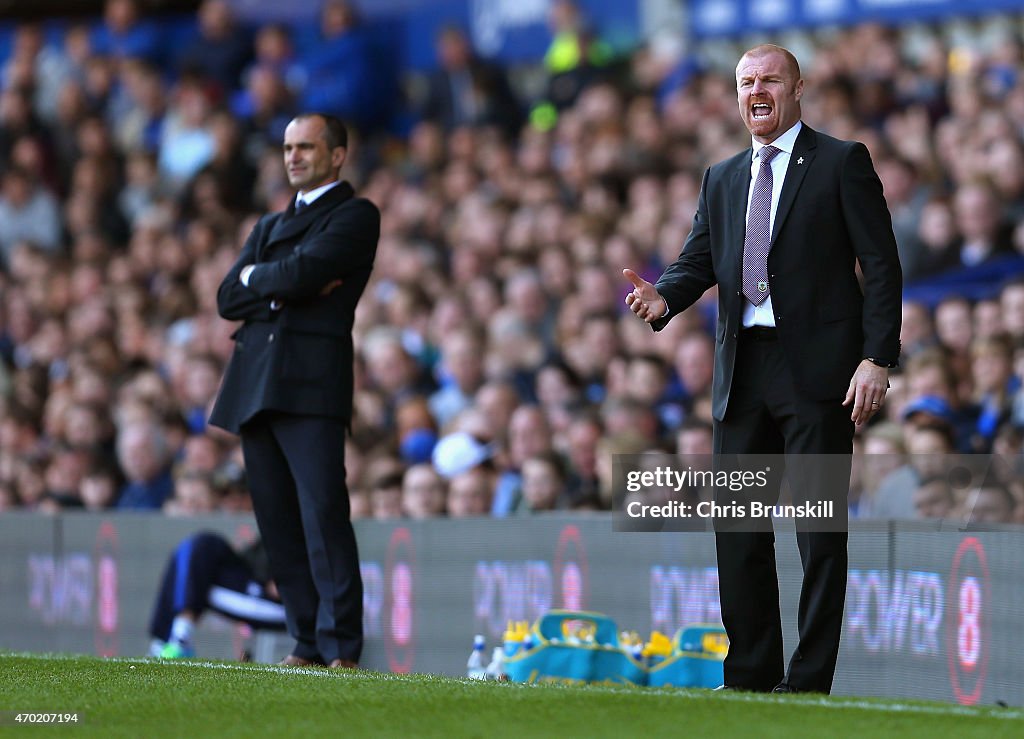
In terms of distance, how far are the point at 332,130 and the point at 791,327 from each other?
7.44 feet

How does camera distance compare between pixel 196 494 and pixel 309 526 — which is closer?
pixel 309 526

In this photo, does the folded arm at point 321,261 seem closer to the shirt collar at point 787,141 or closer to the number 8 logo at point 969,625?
the shirt collar at point 787,141

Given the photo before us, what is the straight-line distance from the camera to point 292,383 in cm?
694

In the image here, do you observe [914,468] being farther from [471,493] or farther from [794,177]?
[794,177]

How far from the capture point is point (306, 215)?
23.6 ft

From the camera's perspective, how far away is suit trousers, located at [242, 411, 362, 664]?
685 centimetres

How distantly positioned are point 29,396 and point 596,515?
723cm

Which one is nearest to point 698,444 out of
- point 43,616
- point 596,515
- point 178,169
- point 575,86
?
point 596,515

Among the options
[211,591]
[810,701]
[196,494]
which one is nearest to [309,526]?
[810,701]

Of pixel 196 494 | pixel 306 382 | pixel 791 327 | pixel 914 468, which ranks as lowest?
pixel 196 494

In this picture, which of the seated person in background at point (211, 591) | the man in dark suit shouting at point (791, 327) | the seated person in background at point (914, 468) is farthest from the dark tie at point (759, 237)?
the seated person in background at point (211, 591)

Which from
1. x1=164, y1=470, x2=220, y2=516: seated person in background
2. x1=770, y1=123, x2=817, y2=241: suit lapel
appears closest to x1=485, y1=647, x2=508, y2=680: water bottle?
x1=770, y1=123, x2=817, y2=241: suit lapel

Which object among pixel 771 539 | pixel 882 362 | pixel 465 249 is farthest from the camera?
pixel 465 249

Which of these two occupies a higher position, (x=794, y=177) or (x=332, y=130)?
(x=332, y=130)
